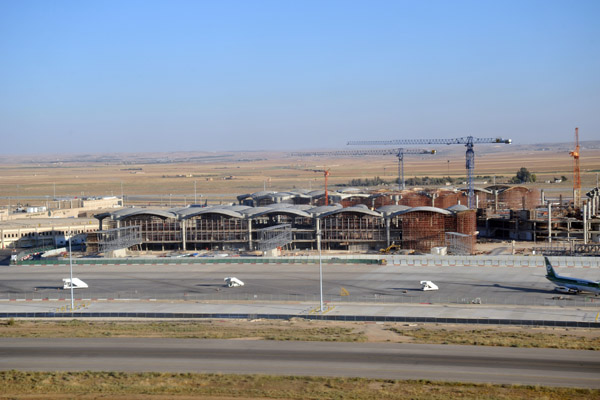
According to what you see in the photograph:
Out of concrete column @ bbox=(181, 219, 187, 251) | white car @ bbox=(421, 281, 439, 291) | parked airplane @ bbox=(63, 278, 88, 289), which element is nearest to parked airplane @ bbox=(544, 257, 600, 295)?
white car @ bbox=(421, 281, 439, 291)

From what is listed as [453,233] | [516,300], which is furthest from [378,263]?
[516,300]

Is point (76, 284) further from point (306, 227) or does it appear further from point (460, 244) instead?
point (460, 244)

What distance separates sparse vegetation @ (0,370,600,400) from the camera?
29.2 m

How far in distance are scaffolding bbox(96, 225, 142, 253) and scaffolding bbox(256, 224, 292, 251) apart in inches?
546

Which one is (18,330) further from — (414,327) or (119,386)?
(414,327)

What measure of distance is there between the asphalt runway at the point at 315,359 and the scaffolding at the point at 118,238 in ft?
126

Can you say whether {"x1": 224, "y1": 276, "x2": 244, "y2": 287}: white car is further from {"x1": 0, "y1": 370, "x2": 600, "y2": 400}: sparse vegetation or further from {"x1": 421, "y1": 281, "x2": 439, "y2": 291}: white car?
{"x1": 0, "y1": 370, "x2": 600, "y2": 400}: sparse vegetation

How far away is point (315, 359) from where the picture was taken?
35000 mm

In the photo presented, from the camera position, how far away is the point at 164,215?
273ft

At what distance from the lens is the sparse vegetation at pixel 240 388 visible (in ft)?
96.0

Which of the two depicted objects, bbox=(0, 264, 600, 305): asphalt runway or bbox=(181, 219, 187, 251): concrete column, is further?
bbox=(181, 219, 187, 251): concrete column

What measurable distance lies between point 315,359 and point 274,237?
42.9 m

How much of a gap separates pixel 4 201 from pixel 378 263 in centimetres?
13509

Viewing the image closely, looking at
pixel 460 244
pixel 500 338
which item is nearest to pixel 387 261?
pixel 460 244
